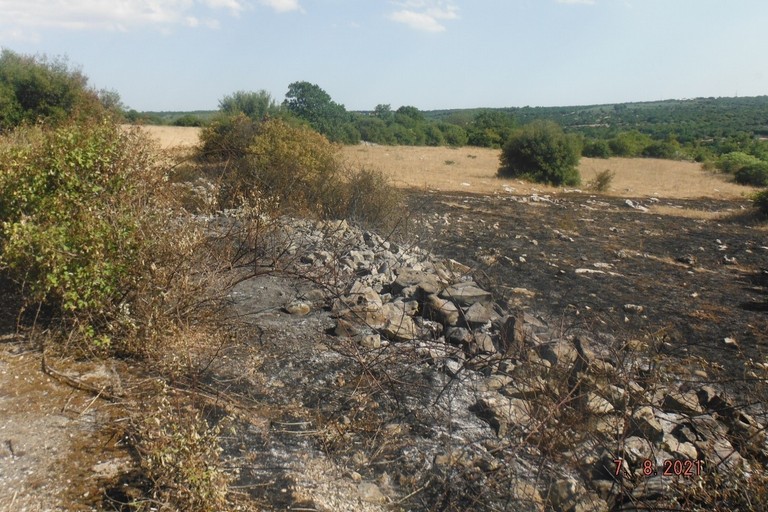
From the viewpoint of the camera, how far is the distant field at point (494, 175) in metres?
20.3

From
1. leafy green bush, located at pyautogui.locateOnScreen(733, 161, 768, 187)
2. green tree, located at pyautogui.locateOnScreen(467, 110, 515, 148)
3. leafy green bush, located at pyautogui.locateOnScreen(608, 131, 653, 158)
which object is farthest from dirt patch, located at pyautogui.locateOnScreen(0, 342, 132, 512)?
leafy green bush, located at pyautogui.locateOnScreen(608, 131, 653, 158)

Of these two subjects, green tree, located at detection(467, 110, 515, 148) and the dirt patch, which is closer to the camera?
the dirt patch

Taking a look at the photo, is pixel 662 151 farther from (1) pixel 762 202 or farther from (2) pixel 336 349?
(2) pixel 336 349

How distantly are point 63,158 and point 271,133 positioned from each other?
24.9 feet

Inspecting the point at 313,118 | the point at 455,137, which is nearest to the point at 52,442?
the point at 313,118

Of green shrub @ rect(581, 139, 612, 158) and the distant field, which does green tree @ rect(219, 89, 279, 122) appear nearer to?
the distant field

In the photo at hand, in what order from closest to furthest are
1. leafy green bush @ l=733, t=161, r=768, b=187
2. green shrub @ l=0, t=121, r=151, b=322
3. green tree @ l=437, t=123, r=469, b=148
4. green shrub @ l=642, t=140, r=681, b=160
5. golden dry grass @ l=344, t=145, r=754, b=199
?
1. green shrub @ l=0, t=121, r=151, b=322
2. golden dry grass @ l=344, t=145, r=754, b=199
3. leafy green bush @ l=733, t=161, r=768, b=187
4. green shrub @ l=642, t=140, r=681, b=160
5. green tree @ l=437, t=123, r=469, b=148

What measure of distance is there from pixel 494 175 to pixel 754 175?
11.9 metres

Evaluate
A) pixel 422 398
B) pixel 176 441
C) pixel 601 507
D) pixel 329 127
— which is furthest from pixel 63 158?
pixel 329 127

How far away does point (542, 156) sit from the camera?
22875mm

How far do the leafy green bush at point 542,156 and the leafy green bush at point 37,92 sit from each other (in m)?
14.9

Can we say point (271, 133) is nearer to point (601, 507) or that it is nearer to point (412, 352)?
point (412, 352)
